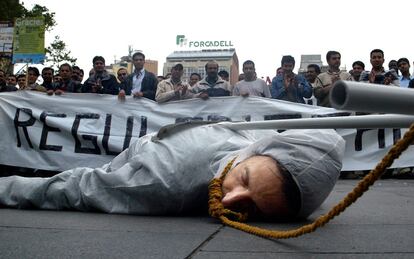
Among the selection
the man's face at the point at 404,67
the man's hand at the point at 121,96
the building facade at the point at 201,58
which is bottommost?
the man's hand at the point at 121,96

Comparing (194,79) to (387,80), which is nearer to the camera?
(387,80)

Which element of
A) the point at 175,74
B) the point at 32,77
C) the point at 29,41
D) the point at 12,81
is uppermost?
the point at 29,41

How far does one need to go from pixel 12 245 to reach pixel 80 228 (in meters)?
0.43

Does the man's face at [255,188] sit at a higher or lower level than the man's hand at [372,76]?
lower

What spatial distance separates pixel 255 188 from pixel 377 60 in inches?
174

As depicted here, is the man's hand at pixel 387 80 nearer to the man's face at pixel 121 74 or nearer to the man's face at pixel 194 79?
the man's face at pixel 194 79

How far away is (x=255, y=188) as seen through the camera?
2.21m

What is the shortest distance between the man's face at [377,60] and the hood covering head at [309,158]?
13.3 feet

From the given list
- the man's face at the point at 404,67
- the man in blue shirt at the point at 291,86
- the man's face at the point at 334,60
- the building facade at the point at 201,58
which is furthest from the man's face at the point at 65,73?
the building facade at the point at 201,58

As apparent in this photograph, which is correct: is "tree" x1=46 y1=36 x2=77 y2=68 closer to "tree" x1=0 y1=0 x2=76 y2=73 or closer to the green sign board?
"tree" x1=0 y1=0 x2=76 y2=73

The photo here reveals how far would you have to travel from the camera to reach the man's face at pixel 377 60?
6070 millimetres

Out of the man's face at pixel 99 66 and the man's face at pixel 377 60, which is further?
the man's face at pixel 99 66

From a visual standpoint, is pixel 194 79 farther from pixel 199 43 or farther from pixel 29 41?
pixel 199 43

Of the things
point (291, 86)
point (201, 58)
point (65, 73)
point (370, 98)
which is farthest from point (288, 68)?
point (201, 58)
